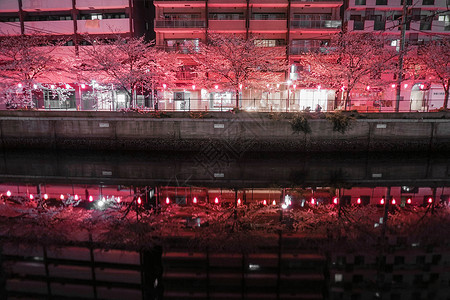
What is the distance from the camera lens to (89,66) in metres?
36.6

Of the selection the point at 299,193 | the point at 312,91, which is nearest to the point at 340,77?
the point at 312,91

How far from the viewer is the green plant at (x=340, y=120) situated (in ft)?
86.3

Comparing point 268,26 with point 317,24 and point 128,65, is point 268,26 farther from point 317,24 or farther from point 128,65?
point 128,65

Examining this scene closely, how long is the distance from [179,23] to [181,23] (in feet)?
1.02

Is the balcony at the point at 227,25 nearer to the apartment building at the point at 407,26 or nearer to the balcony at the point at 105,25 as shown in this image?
the balcony at the point at 105,25

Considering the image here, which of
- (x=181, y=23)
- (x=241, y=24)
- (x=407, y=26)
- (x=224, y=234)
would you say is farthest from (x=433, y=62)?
(x=224, y=234)

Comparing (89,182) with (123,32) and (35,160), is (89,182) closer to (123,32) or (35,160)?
(35,160)

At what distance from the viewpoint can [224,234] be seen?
1117cm

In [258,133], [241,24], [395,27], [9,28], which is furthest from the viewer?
[9,28]

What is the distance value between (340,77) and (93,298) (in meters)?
32.1

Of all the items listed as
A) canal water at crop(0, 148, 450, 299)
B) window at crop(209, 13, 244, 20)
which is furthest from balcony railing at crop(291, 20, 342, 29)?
canal water at crop(0, 148, 450, 299)

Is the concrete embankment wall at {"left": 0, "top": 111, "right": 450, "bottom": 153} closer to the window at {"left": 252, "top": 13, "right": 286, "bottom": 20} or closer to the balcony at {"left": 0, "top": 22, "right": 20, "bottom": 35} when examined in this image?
the window at {"left": 252, "top": 13, "right": 286, "bottom": 20}

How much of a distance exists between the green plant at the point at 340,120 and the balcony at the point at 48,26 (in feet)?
135

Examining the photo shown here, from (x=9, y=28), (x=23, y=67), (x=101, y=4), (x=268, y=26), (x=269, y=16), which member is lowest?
(x=23, y=67)
